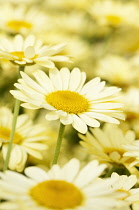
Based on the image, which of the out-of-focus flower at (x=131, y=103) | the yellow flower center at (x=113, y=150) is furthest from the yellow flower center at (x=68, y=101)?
the out-of-focus flower at (x=131, y=103)

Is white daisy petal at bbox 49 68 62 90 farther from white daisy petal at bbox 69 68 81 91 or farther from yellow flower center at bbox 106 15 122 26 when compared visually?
yellow flower center at bbox 106 15 122 26

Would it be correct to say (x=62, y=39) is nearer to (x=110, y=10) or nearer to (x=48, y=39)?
(x=48, y=39)

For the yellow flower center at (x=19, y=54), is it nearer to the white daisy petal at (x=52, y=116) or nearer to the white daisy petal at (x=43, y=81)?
the white daisy petal at (x=43, y=81)

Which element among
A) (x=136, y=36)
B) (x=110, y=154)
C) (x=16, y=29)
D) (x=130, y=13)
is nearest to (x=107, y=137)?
(x=110, y=154)

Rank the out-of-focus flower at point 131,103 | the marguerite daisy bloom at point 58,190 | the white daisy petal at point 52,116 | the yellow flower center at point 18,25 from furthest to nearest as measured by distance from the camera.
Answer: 1. the yellow flower center at point 18,25
2. the out-of-focus flower at point 131,103
3. the white daisy petal at point 52,116
4. the marguerite daisy bloom at point 58,190

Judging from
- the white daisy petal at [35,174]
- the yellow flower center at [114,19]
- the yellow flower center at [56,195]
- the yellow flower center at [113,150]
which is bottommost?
the yellow flower center at [56,195]

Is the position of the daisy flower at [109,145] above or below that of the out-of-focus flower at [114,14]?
below

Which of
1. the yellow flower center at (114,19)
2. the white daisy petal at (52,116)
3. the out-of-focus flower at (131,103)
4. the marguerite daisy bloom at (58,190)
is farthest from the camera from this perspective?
the yellow flower center at (114,19)

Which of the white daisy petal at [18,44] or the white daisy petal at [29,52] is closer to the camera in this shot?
the white daisy petal at [29,52]

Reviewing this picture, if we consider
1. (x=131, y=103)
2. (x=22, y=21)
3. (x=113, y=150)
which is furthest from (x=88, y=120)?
(x=22, y=21)
